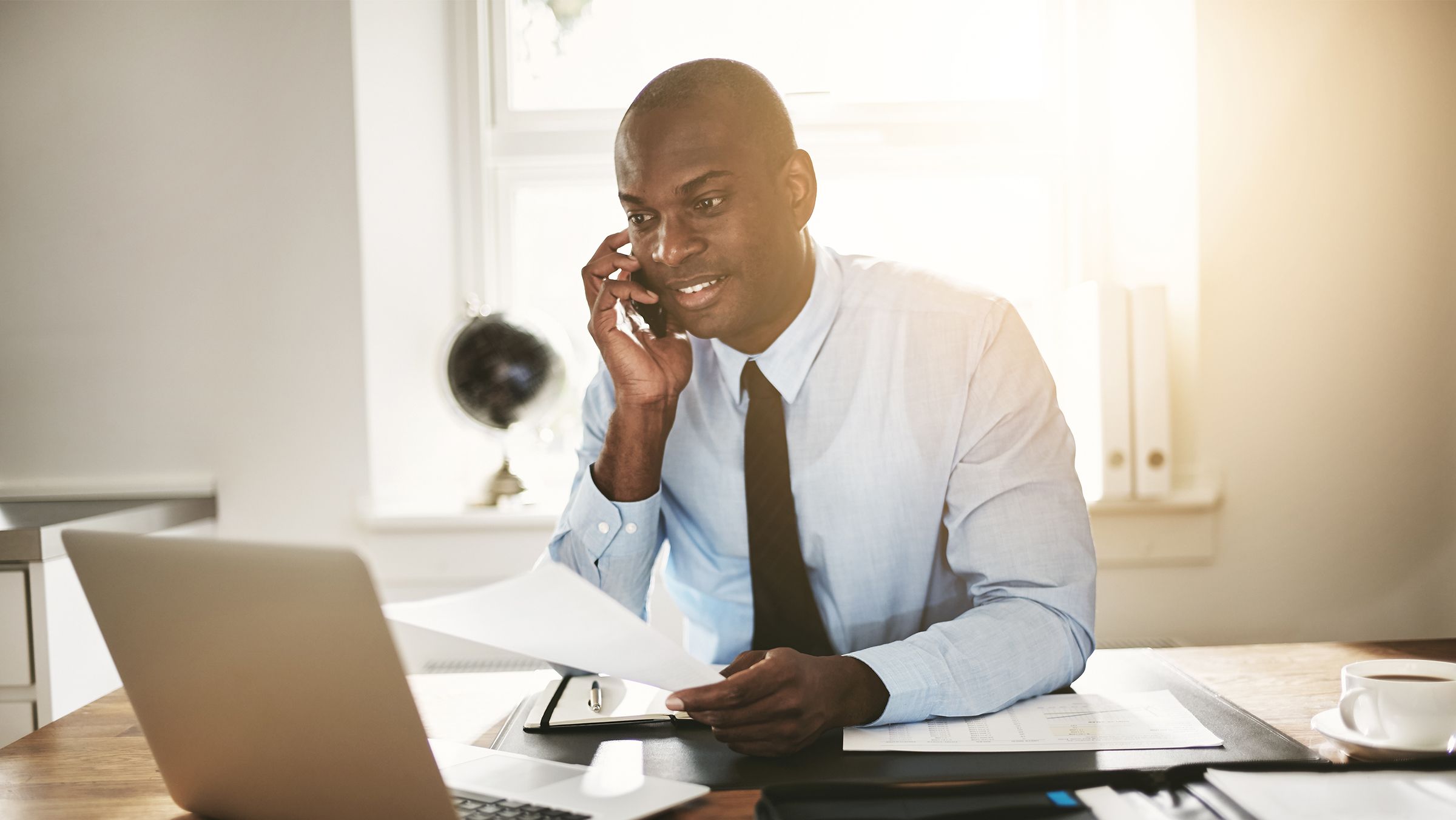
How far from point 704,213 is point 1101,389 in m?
1.12

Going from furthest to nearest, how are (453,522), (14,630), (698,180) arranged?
(453,522) < (14,630) < (698,180)

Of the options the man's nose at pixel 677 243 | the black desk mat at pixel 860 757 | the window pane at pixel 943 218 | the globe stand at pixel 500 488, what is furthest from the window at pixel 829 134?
the black desk mat at pixel 860 757

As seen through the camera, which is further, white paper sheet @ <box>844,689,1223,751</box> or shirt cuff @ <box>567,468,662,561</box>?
shirt cuff @ <box>567,468,662,561</box>

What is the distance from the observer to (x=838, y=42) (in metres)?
2.36

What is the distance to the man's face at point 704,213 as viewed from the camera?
1.16m

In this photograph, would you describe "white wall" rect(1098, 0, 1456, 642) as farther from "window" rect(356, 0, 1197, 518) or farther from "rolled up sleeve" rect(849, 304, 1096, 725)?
"rolled up sleeve" rect(849, 304, 1096, 725)

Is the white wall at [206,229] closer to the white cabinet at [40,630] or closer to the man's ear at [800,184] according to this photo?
the white cabinet at [40,630]

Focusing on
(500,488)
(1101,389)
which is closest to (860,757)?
(1101,389)

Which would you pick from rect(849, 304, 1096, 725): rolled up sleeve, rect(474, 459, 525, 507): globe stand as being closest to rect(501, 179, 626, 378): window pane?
rect(474, 459, 525, 507): globe stand

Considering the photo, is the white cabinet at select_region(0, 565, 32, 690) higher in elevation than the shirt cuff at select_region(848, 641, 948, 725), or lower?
lower

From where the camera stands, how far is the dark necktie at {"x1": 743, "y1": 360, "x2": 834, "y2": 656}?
1.16 metres

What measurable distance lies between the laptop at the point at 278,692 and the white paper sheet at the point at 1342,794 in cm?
36

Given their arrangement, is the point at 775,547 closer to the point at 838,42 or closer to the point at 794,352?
the point at 794,352

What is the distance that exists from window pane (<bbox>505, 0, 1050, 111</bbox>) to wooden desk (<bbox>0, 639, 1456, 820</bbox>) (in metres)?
1.63
